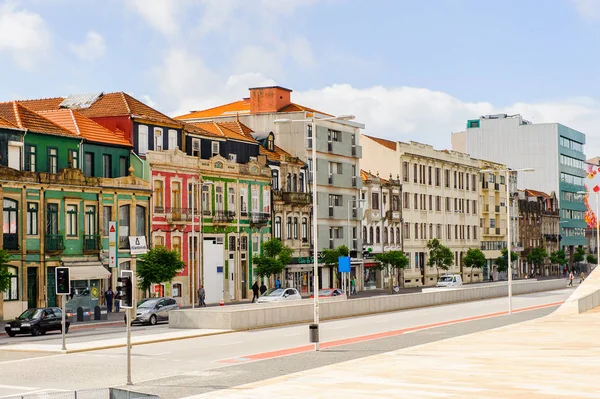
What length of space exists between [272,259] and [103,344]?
Answer: 131ft

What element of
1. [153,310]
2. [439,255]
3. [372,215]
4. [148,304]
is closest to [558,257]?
[439,255]

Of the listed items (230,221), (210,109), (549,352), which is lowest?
(549,352)

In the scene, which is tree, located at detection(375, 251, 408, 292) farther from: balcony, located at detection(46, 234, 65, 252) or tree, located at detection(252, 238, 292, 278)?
balcony, located at detection(46, 234, 65, 252)

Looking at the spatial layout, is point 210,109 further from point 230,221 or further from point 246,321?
point 246,321

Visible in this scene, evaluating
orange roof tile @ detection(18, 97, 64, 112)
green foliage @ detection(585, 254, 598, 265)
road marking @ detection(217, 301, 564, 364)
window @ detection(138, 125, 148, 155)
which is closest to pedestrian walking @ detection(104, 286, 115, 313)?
window @ detection(138, 125, 148, 155)

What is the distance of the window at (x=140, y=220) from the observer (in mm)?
69125

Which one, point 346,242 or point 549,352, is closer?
point 549,352

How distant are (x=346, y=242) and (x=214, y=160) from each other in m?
22.6

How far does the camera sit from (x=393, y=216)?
105 metres

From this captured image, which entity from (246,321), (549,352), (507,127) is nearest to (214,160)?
(246,321)

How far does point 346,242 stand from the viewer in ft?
316

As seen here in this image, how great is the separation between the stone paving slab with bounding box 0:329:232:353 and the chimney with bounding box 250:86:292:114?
51.4 metres

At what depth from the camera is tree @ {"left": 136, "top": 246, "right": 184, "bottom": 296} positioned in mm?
66625

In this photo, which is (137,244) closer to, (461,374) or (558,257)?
(461,374)
